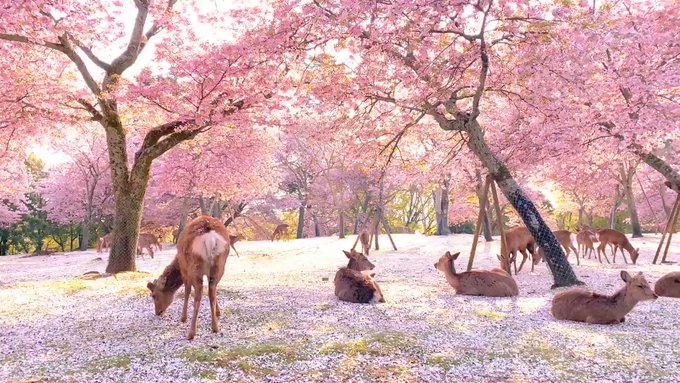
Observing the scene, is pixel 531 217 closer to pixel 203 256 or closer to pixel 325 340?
pixel 325 340

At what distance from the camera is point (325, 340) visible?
16.5ft

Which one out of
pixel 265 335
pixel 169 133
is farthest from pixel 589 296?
pixel 169 133

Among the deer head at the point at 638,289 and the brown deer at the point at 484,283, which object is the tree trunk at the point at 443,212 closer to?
the brown deer at the point at 484,283

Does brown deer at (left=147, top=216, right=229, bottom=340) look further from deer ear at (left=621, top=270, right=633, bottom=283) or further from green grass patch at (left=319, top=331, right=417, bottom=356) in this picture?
deer ear at (left=621, top=270, right=633, bottom=283)

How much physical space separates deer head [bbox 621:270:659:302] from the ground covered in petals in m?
0.35

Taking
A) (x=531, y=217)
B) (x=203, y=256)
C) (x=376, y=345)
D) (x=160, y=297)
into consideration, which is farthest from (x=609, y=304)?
(x=160, y=297)

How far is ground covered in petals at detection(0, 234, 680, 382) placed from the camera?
162 inches

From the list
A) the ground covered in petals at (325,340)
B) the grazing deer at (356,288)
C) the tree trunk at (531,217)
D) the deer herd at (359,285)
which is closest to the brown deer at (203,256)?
the deer herd at (359,285)

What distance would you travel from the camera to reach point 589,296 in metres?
6.21

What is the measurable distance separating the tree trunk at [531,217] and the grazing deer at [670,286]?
1.40 metres

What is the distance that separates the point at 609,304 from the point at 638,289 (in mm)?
401

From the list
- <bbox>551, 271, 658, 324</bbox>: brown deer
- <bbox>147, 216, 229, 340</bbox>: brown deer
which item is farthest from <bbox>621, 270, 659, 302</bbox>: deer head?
<bbox>147, 216, 229, 340</bbox>: brown deer

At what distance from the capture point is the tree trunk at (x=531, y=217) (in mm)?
9188

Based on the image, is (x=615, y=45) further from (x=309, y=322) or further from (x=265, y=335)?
(x=265, y=335)
